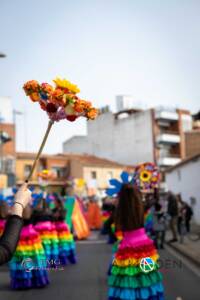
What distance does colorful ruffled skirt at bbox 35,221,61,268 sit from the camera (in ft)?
40.3

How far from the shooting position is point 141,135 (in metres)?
67.9

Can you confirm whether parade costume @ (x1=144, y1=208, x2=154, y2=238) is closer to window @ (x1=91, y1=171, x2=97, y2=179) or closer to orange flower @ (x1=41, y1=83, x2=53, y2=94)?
orange flower @ (x1=41, y1=83, x2=53, y2=94)

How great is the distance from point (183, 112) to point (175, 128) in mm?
2302

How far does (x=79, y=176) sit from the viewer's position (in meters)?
62.6

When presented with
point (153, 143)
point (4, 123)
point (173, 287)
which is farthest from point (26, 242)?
point (153, 143)

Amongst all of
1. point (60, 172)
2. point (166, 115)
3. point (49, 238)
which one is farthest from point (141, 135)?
point (49, 238)

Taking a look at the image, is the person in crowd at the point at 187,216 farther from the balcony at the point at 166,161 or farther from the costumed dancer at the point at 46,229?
the balcony at the point at 166,161

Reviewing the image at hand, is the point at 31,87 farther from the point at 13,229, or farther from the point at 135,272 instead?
the point at 135,272

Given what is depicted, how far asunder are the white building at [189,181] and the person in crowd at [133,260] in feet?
74.2

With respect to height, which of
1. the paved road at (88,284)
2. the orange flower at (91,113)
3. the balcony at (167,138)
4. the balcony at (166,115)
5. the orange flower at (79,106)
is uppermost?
the balcony at (166,115)

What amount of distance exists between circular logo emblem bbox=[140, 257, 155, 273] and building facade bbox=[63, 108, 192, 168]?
2329 inches

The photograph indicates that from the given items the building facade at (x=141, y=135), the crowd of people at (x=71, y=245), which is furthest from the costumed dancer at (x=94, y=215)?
the building facade at (x=141, y=135)

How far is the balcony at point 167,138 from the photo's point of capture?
6644 centimetres

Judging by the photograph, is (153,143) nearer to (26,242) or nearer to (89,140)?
(89,140)
